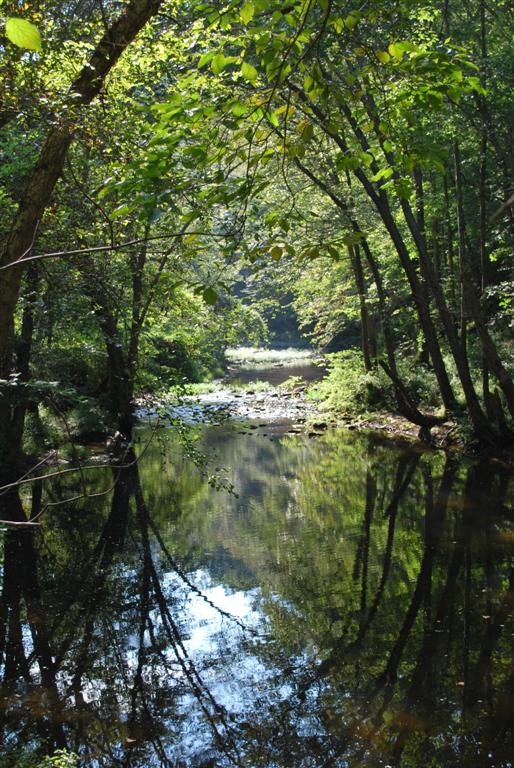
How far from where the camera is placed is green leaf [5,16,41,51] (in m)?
1.51

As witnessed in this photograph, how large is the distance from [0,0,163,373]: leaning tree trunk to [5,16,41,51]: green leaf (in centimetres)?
149

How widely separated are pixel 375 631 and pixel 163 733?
7.70 feet

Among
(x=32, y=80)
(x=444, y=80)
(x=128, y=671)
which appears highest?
(x=32, y=80)

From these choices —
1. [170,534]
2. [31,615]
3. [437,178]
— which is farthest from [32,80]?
[437,178]

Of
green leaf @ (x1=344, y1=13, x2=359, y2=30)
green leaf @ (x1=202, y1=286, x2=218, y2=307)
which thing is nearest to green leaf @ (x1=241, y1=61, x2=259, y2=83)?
green leaf @ (x1=344, y1=13, x2=359, y2=30)

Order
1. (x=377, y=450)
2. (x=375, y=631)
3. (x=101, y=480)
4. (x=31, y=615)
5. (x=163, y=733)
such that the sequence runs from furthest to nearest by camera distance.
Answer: (x=377, y=450) → (x=101, y=480) → (x=31, y=615) → (x=375, y=631) → (x=163, y=733)

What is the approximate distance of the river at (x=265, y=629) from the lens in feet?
15.2

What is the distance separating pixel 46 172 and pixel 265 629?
490 cm

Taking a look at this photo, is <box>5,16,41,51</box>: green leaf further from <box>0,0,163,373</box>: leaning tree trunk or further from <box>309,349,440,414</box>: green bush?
<box>309,349,440,414</box>: green bush

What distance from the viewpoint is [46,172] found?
312 centimetres

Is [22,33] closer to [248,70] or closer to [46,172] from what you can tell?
[248,70]

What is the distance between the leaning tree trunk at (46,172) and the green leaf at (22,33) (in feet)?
4.88

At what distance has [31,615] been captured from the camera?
6.95 meters

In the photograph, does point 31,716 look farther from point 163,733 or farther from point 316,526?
point 316,526
